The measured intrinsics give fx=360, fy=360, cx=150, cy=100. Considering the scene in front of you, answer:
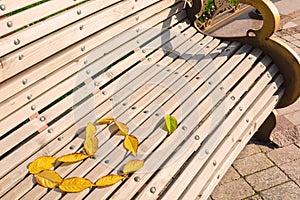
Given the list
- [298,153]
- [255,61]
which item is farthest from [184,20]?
[298,153]

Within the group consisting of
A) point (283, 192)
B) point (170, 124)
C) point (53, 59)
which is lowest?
point (283, 192)

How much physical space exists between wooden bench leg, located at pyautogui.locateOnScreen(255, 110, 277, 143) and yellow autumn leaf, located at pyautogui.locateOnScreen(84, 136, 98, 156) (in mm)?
1524

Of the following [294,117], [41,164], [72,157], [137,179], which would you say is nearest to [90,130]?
[72,157]

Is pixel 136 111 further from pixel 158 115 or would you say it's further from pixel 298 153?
pixel 298 153

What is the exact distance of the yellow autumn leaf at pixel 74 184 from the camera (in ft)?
5.29

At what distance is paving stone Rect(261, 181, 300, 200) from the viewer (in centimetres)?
246

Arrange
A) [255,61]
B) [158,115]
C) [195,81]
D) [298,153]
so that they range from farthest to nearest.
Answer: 1. [298,153]
2. [255,61]
3. [195,81]
4. [158,115]

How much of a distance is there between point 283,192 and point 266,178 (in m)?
0.16

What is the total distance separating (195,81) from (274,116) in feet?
2.71

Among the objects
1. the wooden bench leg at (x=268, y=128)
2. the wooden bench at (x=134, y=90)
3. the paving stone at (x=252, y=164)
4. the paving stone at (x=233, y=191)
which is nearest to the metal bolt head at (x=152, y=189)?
the wooden bench at (x=134, y=90)

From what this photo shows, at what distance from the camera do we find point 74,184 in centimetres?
163

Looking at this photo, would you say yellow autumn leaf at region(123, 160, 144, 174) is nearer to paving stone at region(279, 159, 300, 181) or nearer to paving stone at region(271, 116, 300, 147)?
paving stone at region(279, 159, 300, 181)

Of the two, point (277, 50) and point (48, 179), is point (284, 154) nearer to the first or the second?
point (277, 50)

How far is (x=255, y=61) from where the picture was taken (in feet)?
8.56
